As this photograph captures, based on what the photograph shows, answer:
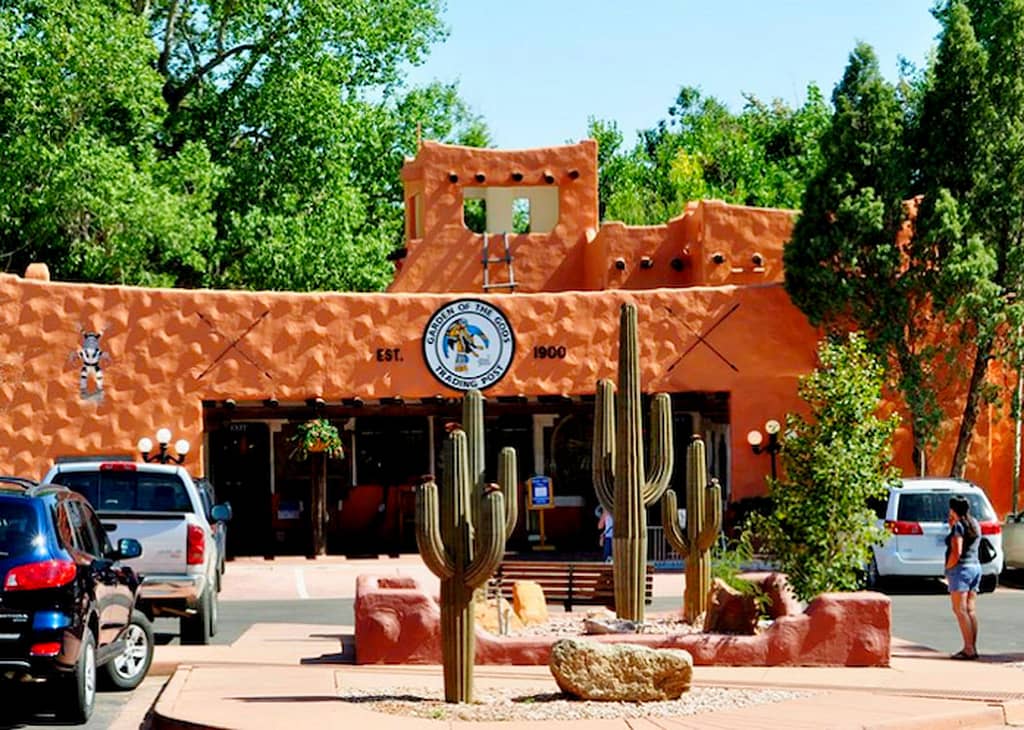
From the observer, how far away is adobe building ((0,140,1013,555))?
3153cm

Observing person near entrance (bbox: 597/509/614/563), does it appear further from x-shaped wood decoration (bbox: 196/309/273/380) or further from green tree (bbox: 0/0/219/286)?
green tree (bbox: 0/0/219/286)

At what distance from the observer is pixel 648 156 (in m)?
73.4

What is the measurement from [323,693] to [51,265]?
29984 millimetres

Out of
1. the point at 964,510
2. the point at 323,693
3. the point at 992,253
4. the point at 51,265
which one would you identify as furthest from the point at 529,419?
the point at 323,693

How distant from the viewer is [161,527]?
736 inches

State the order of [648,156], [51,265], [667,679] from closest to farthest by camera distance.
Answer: [667,679] < [51,265] < [648,156]

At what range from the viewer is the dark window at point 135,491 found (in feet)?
63.0

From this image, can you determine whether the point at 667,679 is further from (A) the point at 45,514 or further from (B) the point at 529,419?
(B) the point at 529,419

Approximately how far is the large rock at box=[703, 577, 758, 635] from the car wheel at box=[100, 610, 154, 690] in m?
5.58

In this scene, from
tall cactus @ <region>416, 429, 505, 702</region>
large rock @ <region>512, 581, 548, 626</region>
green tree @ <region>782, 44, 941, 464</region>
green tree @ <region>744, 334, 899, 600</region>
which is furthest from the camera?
green tree @ <region>782, 44, 941, 464</region>

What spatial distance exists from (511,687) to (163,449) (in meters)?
16.5

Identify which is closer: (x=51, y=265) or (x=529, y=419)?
(x=529, y=419)

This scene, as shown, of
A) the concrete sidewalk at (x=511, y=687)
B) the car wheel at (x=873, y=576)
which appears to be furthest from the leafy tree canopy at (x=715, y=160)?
the concrete sidewalk at (x=511, y=687)

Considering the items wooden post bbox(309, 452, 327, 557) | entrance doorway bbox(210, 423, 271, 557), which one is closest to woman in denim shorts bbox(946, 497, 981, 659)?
wooden post bbox(309, 452, 327, 557)
